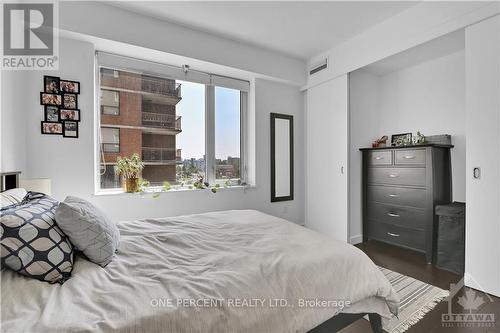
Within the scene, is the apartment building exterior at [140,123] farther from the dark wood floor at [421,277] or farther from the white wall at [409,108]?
the dark wood floor at [421,277]

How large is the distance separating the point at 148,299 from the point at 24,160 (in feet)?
7.51

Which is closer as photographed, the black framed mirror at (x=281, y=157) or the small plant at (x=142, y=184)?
the small plant at (x=142, y=184)

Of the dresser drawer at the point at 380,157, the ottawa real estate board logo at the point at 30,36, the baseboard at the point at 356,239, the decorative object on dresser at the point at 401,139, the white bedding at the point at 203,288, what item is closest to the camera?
the white bedding at the point at 203,288

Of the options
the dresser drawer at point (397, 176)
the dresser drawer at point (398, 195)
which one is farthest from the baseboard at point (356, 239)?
the dresser drawer at point (397, 176)

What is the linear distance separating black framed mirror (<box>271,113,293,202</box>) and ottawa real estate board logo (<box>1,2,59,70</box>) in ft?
9.28

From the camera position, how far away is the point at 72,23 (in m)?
2.44

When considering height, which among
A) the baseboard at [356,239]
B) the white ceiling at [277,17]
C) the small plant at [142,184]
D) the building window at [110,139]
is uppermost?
the white ceiling at [277,17]

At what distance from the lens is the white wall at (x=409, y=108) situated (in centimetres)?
313

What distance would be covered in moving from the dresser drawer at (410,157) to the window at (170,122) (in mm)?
2224

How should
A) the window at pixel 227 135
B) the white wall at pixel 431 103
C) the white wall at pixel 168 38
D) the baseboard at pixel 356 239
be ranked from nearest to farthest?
1. the white wall at pixel 168 38
2. the white wall at pixel 431 103
3. the baseboard at pixel 356 239
4. the window at pixel 227 135

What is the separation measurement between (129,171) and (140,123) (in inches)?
25.7

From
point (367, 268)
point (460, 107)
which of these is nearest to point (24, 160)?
point (367, 268)

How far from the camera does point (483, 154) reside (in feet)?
7.34

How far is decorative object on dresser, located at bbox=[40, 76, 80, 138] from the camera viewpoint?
98.6 inches
